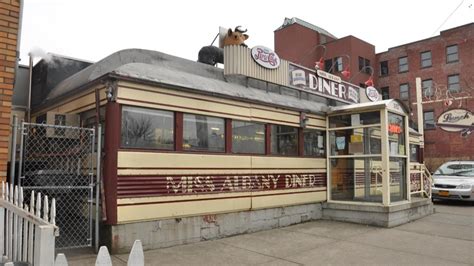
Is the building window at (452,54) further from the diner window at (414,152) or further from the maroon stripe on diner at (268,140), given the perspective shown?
the maroon stripe on diner at (268,140)

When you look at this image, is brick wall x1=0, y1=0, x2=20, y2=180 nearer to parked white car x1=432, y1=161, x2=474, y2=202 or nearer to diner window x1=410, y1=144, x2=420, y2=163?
parked white car x1=432, y1=161, x2=474, y2=202

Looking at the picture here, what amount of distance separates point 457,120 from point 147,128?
12.1m

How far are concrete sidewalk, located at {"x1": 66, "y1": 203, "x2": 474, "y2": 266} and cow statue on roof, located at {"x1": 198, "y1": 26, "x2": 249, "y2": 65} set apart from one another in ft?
15.9

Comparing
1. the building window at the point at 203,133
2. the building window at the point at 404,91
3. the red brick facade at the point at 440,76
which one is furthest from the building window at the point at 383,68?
the building window at the point at 203,133

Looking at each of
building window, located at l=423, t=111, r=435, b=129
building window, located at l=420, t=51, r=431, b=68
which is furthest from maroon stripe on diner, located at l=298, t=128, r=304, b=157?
building window, located at l=420, t=51, r=431, b=68

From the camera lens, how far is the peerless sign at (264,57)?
9773 millimetres

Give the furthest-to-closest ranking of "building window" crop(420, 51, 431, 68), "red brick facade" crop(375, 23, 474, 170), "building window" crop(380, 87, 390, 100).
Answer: "building window" crop(380, 87, 390, 100), "building window" crop(420, 51, 431, 68), "red brick facade" crop(375, 23, 474, 170)

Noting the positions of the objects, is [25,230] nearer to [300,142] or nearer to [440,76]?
[300,142]

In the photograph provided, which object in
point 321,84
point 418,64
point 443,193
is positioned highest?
point 418,64

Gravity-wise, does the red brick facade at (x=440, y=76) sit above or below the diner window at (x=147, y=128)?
above

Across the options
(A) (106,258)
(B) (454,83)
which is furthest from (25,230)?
(B) (454,83)

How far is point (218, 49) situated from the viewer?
35.1 ft

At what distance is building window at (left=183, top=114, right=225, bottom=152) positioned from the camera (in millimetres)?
7598

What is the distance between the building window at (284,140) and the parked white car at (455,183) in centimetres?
781
